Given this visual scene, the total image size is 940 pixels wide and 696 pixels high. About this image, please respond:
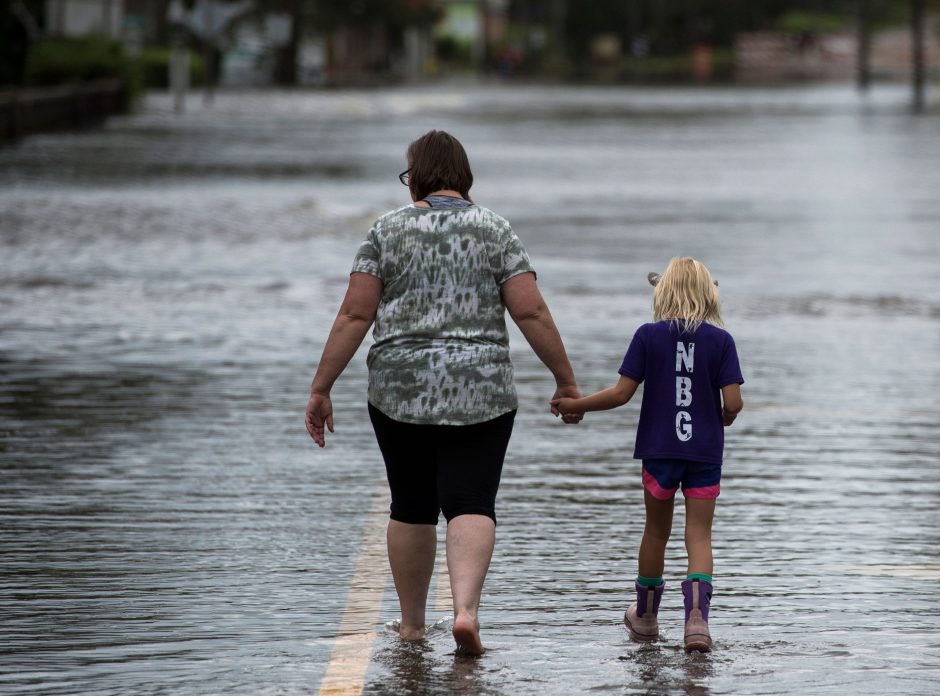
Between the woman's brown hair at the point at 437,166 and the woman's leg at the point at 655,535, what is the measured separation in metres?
1.05

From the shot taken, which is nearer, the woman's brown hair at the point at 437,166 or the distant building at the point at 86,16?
the woman's brown hair at the point at 437,166

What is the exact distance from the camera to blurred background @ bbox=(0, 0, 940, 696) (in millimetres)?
5816

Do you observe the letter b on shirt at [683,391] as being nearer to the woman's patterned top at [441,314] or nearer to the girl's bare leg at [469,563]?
the woman's patterned top at [441,314]

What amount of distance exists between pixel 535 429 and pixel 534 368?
2074 millimetres

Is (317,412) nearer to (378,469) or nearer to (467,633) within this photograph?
(467,633)

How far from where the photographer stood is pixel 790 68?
12756 centimetres

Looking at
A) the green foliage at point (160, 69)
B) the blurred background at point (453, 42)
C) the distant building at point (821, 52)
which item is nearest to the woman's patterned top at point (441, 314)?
the blurred background at point (453, 42)

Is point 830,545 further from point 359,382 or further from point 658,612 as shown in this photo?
point 359,382

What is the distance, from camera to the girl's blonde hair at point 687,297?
5.82 m

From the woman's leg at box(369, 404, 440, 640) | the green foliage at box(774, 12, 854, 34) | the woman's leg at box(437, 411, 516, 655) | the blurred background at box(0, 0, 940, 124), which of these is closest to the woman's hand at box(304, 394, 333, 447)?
the woman's leg at box(369, 404, 440, 640)

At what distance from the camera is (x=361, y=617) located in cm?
623

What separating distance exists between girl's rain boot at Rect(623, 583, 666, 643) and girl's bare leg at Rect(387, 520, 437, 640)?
1.99 feet

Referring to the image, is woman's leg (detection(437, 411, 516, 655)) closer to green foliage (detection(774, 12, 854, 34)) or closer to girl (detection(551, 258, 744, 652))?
girl (detection(551, 258, 744, 652))

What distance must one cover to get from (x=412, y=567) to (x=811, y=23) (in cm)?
15108
